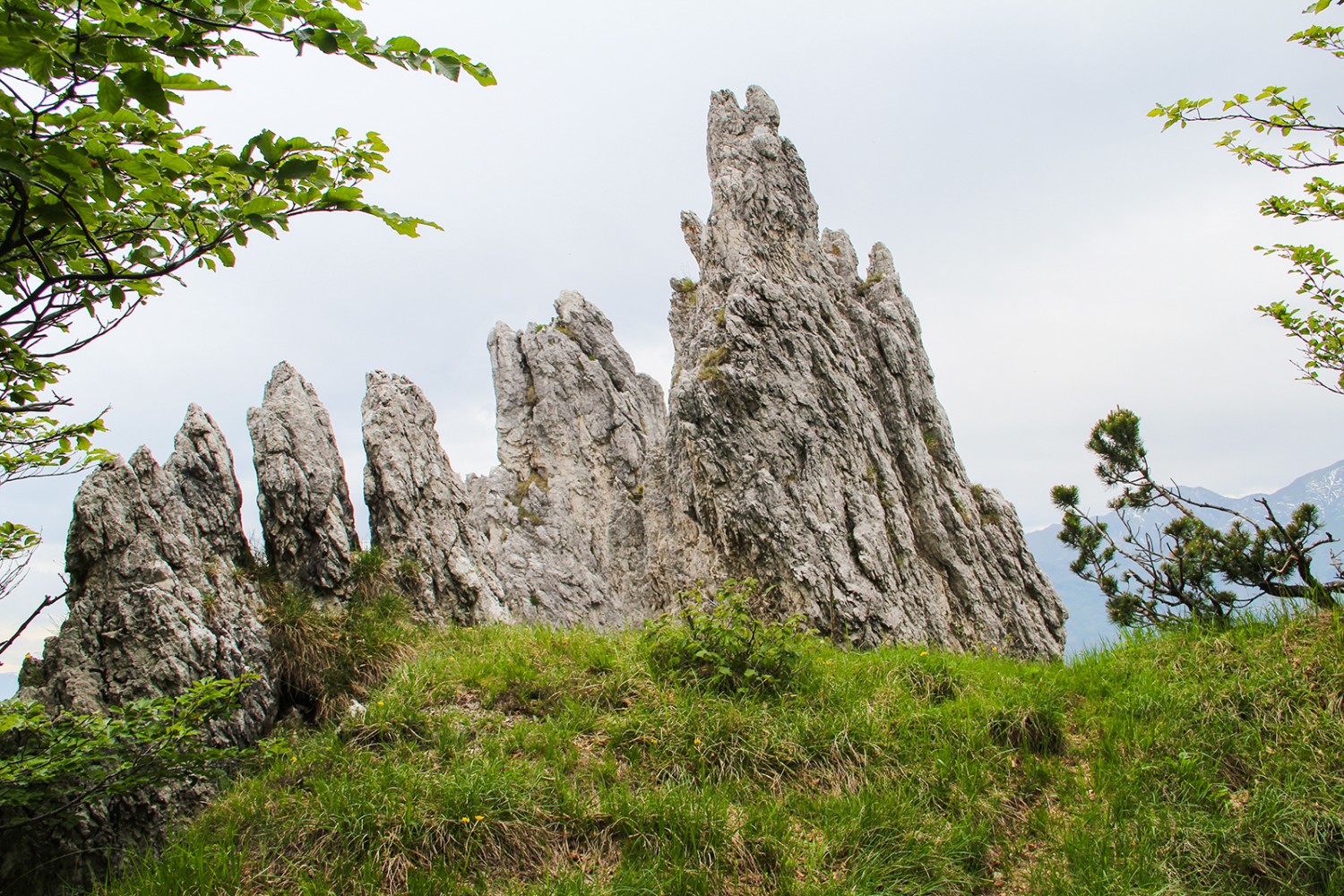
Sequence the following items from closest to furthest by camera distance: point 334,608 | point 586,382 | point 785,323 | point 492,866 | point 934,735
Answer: point 492,866, point 934,735, point 334,608, point 785,323, point 586,382

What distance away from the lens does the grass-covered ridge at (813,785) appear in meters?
5.59

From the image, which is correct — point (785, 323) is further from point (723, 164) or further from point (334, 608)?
point (334, 608)

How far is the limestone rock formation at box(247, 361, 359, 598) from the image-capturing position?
10453mm

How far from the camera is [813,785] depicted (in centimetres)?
689

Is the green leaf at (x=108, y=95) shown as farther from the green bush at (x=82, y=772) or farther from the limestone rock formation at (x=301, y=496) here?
the limestone rock formation at (x=301, y=496)

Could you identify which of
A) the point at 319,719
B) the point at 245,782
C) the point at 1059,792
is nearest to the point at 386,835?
the point at 245,782

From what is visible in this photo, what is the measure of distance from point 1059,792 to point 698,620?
13.7 ft

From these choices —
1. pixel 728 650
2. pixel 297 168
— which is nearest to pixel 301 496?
pixel 728 650

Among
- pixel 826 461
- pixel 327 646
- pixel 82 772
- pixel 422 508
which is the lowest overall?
pixel 82 772

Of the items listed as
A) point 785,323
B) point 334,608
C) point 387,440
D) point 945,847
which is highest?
point 785,323

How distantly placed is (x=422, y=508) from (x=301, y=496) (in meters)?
3.06

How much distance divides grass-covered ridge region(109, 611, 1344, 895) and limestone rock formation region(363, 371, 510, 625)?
429cm

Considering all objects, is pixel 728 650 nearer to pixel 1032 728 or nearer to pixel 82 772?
pixel 1032 728

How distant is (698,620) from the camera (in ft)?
29.1
